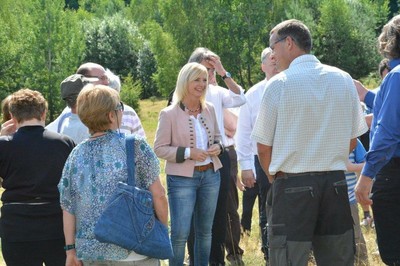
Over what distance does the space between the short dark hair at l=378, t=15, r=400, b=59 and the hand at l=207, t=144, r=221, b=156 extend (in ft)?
6.07

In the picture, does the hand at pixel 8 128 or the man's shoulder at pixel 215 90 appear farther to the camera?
the man's shoulder at pixel 215 90

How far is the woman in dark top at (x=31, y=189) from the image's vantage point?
509cm

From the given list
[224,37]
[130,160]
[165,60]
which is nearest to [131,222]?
[130,160]

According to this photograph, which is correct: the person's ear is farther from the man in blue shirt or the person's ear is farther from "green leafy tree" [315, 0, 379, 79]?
"green leafy tree" [315, 0, 379, 79]

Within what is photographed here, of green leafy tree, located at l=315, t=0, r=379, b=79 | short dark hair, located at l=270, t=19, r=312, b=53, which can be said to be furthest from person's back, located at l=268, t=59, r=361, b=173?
green leafy tree, located at l=315, t=0, r=379, b=79

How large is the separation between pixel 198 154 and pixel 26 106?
163 cm

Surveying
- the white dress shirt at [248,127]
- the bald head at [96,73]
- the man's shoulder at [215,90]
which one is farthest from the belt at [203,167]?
the bald head at [96,73]

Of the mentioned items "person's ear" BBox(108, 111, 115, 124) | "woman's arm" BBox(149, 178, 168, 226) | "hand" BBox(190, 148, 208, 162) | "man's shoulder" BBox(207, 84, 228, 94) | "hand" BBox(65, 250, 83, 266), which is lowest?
"hand" BBox(65, 250, 83, 266)

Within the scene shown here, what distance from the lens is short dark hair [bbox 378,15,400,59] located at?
16.1ft

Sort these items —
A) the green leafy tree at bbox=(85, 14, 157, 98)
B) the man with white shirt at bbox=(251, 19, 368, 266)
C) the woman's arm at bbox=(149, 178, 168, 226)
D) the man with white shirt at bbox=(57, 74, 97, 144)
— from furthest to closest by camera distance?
the green leafy tree at bbox=(85, 14, 157, 98) < the man with white shirt at bbox=(57, 74, 97, 144) < the man with white shirt at bbox=(251, 19, 368, 266) < the woman's arm at bbox=(149, 178, 168, 226)

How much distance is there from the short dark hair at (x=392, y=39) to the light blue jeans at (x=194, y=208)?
2045 millimetres

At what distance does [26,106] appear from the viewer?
5188 mm

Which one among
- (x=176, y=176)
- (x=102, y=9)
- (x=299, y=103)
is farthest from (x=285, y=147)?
(x=102, y=9)

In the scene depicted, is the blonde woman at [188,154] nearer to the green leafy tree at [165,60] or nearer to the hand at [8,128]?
the hand at [8,128]
